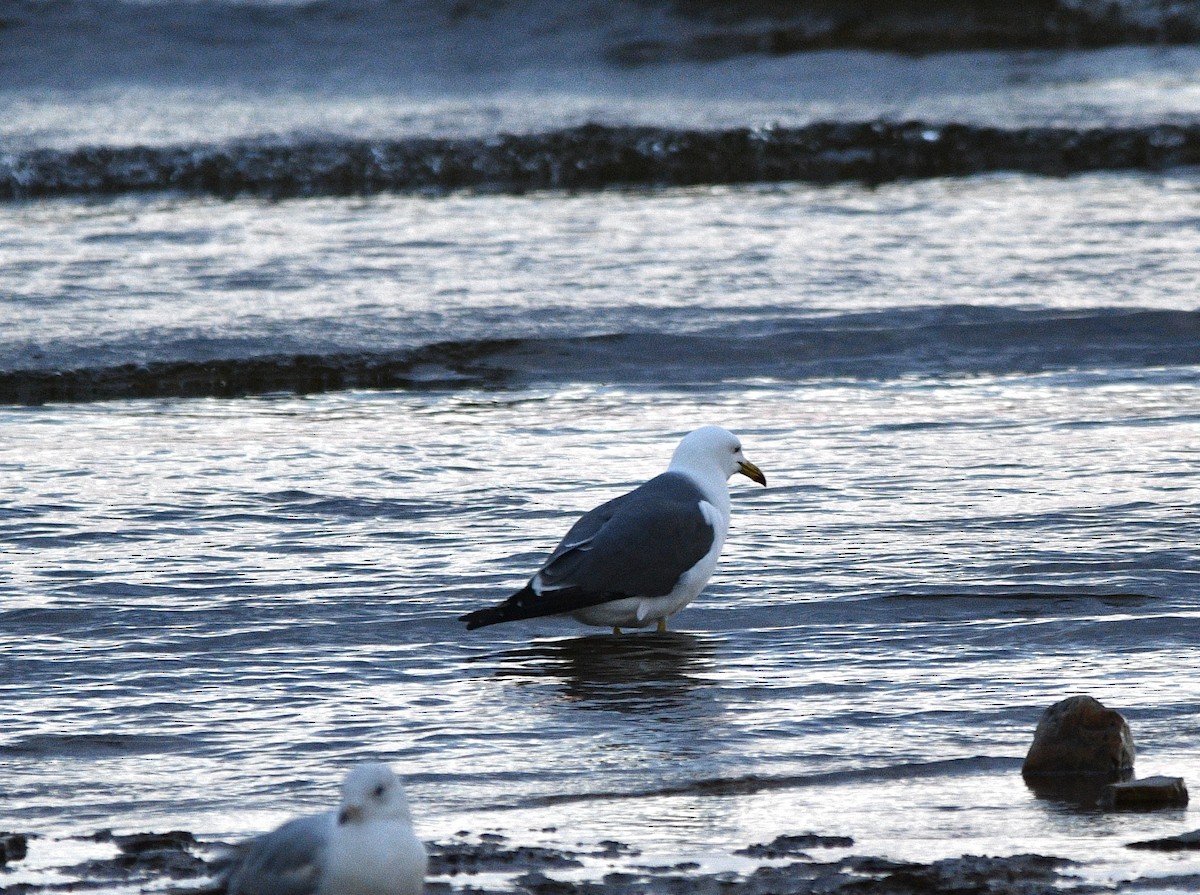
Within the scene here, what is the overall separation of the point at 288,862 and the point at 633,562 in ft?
8.09

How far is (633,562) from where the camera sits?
541cm

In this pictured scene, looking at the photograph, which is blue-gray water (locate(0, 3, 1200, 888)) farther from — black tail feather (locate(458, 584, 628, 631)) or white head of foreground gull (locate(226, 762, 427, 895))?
white head of foreground gull (locate(226, 762, 427, 895))

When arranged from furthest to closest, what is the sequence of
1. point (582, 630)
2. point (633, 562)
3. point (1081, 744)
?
point (582, 630), point (633, 562), point (1081, 744)

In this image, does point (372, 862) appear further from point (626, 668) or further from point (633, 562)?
point (633, 562)

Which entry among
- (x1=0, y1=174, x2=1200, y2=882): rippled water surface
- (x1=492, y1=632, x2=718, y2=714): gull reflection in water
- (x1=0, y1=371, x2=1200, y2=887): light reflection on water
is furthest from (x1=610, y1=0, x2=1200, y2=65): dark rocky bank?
(x1=492, y1=632, x2=718, y2=714): gull reflection in water

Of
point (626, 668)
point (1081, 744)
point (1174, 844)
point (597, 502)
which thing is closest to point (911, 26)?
point (597, 502)

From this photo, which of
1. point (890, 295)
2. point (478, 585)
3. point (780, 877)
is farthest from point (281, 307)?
point (780, 877)

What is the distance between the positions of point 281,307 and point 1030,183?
7.15m

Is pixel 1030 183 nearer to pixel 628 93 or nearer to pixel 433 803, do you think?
pixel 628 93

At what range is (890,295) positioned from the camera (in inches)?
408

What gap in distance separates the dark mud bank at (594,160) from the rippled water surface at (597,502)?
11.2 ft

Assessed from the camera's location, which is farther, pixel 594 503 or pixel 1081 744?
pixel 594 503

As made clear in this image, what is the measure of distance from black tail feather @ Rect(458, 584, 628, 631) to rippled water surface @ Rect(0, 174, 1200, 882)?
136 millimetres

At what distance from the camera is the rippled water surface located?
13.3 ft
